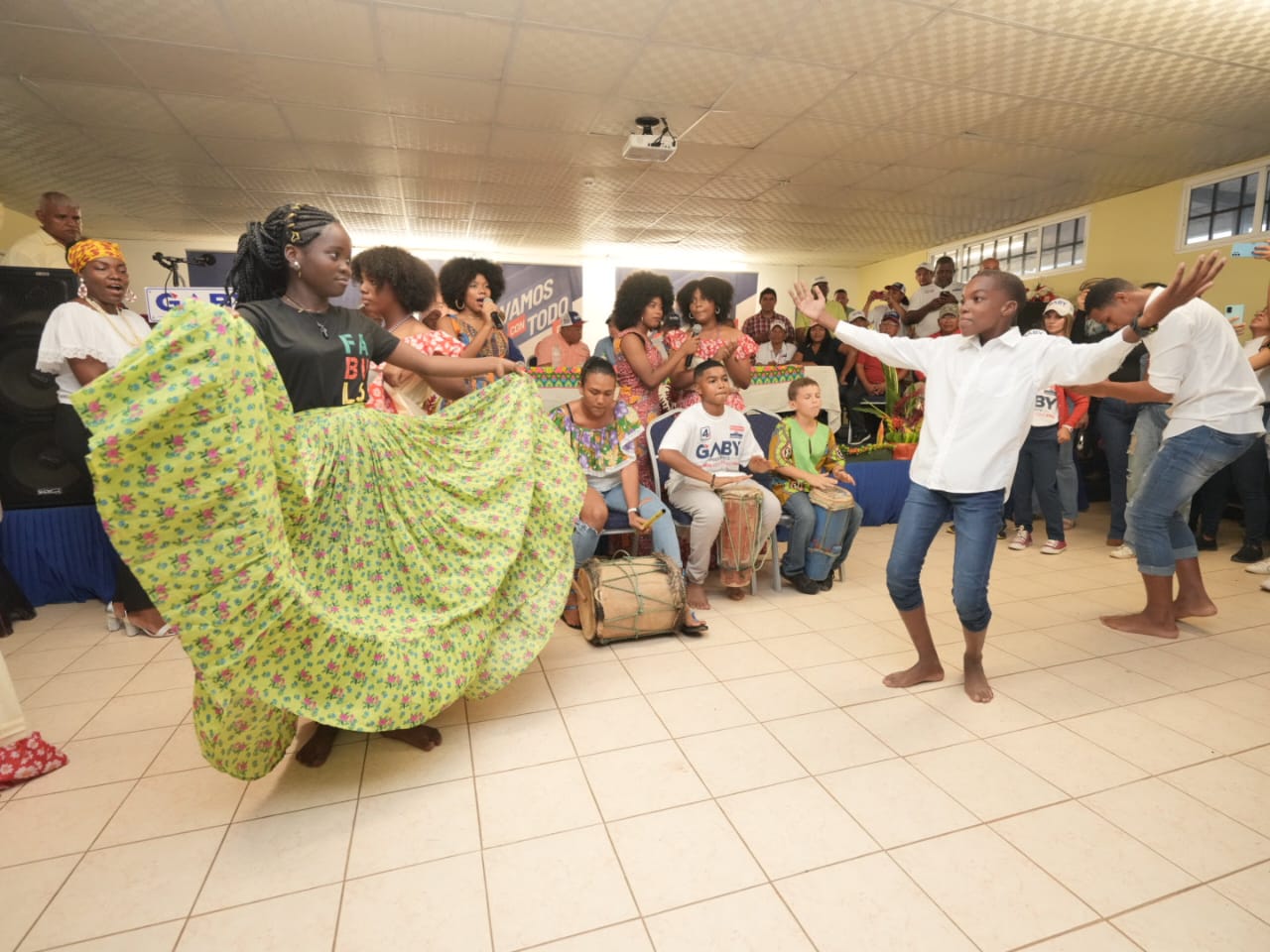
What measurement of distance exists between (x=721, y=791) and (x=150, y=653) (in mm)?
2697

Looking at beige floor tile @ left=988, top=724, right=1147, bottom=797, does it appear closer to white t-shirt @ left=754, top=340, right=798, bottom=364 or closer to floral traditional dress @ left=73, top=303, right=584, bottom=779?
floral traditional dress @ left=73, top=303, right=584, bottom=779

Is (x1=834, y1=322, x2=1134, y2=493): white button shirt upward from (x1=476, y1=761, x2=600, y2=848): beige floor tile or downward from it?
upward

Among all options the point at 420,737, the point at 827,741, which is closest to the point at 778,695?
the point at 827,741

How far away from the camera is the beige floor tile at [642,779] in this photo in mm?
1858

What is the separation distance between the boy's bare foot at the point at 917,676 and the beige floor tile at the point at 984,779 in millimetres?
404

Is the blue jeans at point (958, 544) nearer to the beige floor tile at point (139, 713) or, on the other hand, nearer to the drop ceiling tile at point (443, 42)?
the beige floor tile at point (139, 713)

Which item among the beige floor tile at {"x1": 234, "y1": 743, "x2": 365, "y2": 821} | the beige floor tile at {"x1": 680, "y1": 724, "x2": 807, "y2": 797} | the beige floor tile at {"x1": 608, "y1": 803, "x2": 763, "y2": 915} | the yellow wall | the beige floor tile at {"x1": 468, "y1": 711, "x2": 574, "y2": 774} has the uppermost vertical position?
the yellow wall

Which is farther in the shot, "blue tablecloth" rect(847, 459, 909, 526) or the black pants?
"blue tablecloth" rect(847, 459, 909, 526)

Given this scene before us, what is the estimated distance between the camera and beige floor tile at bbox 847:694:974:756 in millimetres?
2160

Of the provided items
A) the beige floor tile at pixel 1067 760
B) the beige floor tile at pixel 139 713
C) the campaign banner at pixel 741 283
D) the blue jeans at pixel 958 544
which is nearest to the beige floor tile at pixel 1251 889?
the beige floor tile at pixel 1067 760

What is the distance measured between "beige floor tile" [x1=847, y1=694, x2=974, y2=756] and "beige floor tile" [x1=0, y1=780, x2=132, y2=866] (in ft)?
7.82

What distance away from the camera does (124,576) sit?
3107 mm

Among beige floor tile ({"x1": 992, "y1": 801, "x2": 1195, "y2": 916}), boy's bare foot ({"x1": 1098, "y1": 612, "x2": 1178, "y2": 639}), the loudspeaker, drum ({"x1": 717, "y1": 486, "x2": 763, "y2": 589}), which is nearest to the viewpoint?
beige floor tile ({"x1": 992, "y1": 801, "x2": 1195, "y2": 916})

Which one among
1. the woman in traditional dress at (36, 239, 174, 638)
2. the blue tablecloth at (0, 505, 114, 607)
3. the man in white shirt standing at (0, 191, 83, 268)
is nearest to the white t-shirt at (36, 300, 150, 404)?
the woman in traditional dress at (36, 239, 174, 638)
